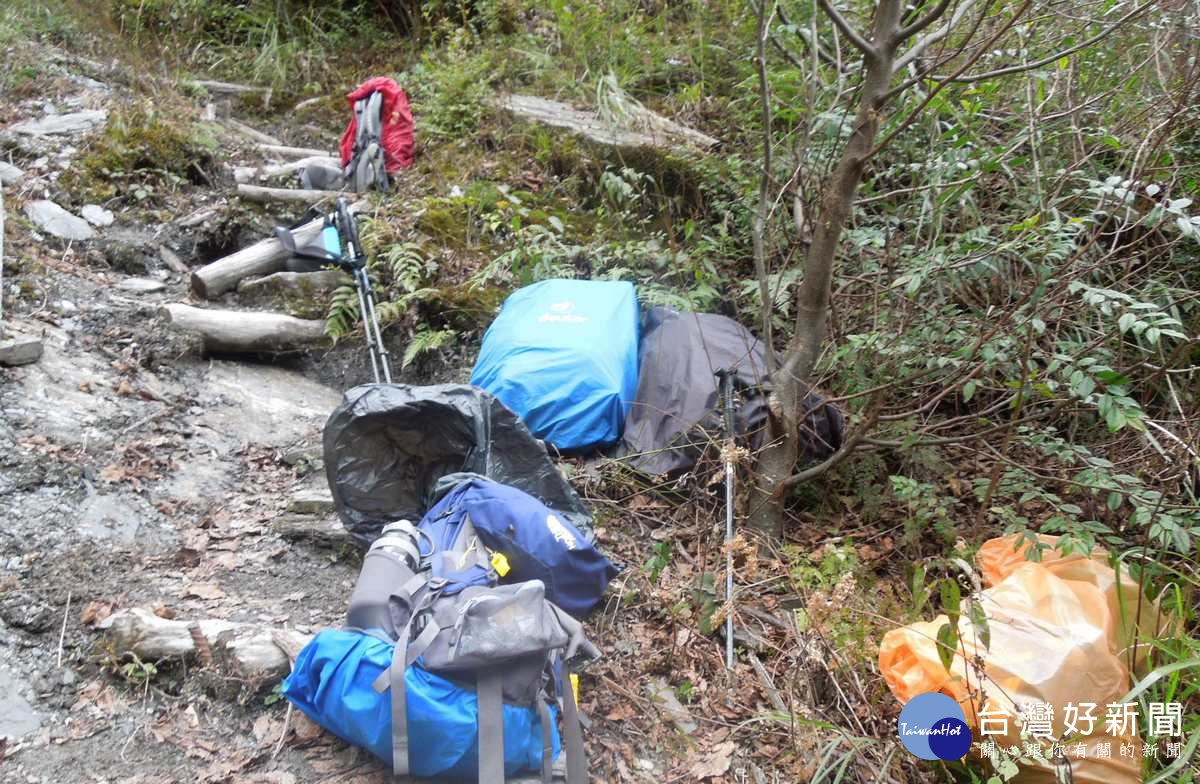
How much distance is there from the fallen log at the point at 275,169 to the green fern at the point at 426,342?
2917 mm

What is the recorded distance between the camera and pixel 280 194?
6492mm

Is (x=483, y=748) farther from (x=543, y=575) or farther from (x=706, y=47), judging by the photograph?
(x=706, y=47)

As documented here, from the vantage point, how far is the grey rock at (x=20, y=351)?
13.3ft

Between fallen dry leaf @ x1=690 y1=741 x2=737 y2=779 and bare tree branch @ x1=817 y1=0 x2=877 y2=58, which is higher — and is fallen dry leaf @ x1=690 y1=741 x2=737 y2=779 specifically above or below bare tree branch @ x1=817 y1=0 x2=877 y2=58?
below

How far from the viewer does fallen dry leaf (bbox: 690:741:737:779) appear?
2641mm

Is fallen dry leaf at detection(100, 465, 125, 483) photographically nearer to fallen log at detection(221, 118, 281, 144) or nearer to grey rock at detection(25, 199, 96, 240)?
grey rock at detection(25, 199, 96, 240)

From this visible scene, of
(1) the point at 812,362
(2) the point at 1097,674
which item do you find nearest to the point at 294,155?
(1) the point at 812,362

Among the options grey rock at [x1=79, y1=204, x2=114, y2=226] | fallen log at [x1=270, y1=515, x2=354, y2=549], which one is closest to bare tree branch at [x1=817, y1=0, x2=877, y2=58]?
fallen log at [x1=270, y1=515, x2=354, y2=549]

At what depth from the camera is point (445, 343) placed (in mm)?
5090

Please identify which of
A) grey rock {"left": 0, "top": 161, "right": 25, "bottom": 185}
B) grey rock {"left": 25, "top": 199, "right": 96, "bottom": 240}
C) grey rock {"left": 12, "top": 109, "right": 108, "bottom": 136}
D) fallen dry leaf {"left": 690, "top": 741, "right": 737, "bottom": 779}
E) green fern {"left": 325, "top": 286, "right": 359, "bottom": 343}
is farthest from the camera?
grey rock {"left": 12, "top": 109, "right": 108, "bottom": 136}

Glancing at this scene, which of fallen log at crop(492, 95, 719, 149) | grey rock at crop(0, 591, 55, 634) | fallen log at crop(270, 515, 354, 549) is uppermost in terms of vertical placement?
fallen log at crop(492, 95, 719, 149)

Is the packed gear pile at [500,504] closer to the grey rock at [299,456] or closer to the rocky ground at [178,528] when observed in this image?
the rocky ground at [178,528]

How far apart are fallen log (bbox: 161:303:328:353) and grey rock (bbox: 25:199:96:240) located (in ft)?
4.27

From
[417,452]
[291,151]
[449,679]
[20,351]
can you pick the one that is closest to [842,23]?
[417,452]
